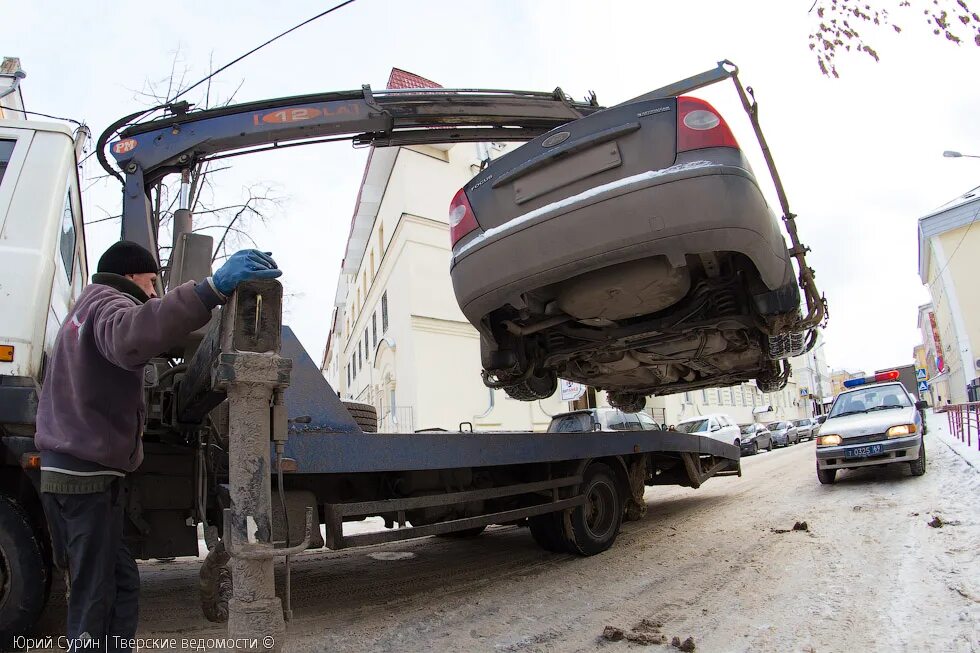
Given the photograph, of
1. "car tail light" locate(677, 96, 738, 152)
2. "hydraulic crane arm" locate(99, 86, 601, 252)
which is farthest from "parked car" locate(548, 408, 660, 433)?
"car tail light" locate(677, 96, 738, 152)

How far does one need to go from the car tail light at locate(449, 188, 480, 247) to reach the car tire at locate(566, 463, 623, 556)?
8.39 ft

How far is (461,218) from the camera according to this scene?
3.92m

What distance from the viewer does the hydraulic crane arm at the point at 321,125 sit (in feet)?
17.8

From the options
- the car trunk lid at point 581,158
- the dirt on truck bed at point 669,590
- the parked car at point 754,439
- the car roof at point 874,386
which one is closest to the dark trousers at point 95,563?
the dirt on truck bed at point 669,590

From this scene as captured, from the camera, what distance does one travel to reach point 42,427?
2184 mm

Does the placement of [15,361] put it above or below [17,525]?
above

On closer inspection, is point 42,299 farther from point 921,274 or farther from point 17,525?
point 921,274

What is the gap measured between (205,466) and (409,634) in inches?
58.6

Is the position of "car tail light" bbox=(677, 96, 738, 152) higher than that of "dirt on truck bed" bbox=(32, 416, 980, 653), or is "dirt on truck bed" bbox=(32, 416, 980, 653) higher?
"car tail light" bbox=(677, 96, 738, 152)

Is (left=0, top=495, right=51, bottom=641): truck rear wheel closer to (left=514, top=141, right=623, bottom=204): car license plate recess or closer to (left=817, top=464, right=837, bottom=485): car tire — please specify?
(left=514, top=141, right=623, bottom=204): car license plate recess

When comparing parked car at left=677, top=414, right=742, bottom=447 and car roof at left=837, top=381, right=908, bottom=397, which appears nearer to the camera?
car roof at left=837, top=381, right=908, bottom=397

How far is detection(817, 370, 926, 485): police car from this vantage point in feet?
25.8

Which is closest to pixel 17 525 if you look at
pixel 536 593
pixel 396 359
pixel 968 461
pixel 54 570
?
pixel 54 570

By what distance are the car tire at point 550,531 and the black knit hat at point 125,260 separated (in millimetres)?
3704
